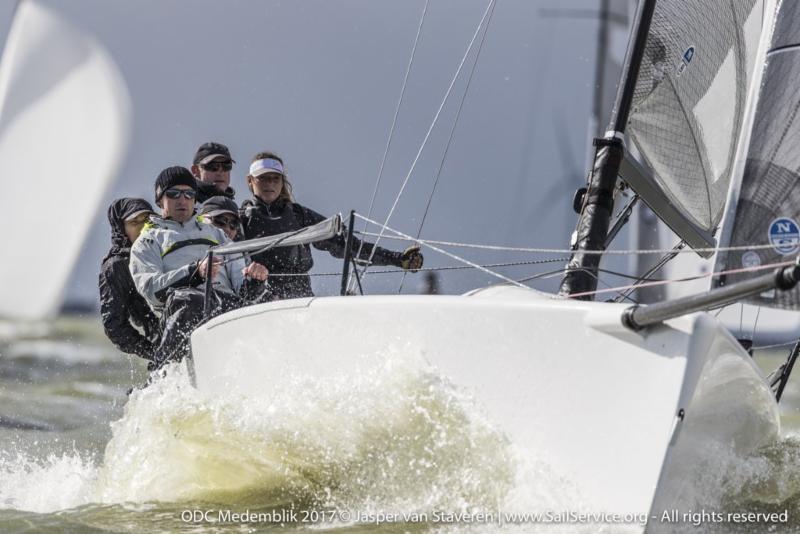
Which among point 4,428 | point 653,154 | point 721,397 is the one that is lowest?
point 4,428

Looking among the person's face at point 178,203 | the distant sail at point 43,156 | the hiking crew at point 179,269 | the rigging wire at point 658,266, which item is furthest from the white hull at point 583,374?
the distant sail at point 43,156

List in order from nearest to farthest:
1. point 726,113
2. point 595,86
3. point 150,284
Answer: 1. point 150,284
2. point 726,113
3. point 595,86

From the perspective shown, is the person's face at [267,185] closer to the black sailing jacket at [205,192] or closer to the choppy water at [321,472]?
the black sailing jacket at [205,192]

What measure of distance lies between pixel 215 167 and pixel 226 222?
0.57 metres

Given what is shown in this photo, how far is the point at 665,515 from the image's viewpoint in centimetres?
237

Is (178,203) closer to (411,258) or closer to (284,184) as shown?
(284,184)

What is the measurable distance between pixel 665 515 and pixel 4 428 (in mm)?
4076

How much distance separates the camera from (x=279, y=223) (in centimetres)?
440

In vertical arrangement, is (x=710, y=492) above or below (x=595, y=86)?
below

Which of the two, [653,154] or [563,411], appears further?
[653,154]

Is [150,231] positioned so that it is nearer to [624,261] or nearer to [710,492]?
[710,492]

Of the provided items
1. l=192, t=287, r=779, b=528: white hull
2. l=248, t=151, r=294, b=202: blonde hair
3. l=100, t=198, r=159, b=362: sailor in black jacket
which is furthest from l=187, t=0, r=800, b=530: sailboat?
l=248, t=151, r=294, b=202: blonde hair

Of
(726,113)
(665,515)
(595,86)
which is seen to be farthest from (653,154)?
(595,86)

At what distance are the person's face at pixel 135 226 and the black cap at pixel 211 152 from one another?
1.89ft
